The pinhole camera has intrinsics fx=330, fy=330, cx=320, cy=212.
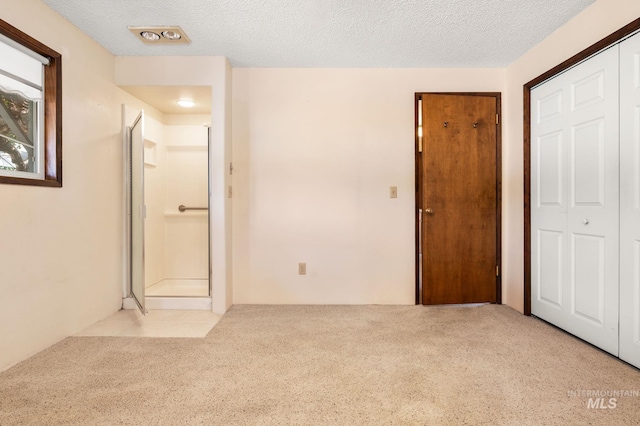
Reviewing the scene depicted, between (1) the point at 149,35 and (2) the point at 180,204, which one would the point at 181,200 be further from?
(1) the point at 149,35

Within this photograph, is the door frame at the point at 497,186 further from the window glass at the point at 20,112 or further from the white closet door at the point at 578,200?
the window glass at the point at 20,112

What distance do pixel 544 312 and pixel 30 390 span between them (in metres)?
3.44

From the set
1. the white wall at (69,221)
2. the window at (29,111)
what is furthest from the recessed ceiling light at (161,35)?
the window at (29,111)

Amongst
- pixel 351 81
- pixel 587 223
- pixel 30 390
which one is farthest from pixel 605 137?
pixel 30 390

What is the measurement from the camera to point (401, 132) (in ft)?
10.5

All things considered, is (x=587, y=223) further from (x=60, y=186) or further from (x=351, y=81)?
(x=60, y=186)

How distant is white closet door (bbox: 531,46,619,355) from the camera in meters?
2.06

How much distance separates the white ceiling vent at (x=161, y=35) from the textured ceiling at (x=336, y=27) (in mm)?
54

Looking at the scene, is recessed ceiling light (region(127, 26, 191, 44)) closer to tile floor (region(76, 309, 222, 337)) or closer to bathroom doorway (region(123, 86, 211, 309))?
bathroom doorway (region(123, 86, 211, 309))

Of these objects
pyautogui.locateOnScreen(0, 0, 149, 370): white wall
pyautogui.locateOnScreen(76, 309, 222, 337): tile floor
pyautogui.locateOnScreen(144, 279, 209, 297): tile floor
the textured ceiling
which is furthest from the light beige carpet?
the textured ceiling

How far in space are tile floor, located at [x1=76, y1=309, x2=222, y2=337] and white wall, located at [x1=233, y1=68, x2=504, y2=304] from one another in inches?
19.8

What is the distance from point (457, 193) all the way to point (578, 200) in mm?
963

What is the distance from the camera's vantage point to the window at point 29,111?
1980 millimetres

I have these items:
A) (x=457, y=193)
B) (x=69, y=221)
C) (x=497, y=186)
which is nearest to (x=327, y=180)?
(x=457, y=193)
